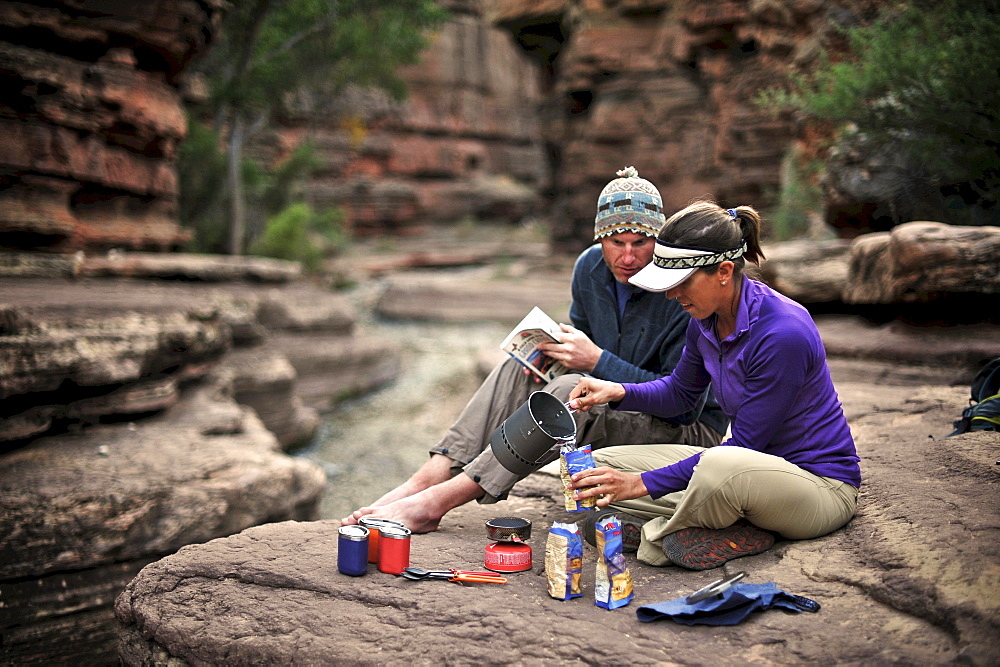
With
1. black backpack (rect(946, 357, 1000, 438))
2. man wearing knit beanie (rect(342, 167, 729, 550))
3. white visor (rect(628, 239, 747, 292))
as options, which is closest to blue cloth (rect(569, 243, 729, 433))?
man wearing knit beanie (rect(342, 167, 729, 550))

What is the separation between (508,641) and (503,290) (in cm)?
1084

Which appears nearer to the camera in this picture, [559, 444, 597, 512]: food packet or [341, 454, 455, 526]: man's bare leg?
[559, 444, 597, 512]: food packet

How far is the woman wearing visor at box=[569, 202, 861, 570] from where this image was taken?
2305mm

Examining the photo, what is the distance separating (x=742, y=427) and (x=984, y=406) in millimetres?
1407

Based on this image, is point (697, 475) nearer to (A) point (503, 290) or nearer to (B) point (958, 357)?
(B) point (958, 357)

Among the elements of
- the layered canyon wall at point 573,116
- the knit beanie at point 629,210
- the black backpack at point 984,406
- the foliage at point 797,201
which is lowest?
the black backpack at point 984,406

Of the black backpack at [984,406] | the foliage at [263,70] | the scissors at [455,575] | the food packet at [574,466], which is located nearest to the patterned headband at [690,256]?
the food packet at [574,466]

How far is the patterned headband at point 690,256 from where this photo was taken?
237 cm

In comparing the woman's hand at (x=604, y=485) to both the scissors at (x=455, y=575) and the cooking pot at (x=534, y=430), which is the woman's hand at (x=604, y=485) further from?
the scissors at (x=455, y=575)

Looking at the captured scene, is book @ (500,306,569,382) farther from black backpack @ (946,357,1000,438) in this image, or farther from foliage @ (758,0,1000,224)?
foliage @ (758,0,1000,224)

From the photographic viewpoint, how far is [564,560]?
230 cm

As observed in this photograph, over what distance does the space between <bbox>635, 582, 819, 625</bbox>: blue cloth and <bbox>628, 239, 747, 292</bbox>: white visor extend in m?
0.89

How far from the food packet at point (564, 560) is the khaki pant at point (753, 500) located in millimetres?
347

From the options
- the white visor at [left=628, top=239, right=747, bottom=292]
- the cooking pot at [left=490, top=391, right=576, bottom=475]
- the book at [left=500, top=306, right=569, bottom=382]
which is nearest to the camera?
the white visor at [left=628, top=239, right=747, bottom=292]
